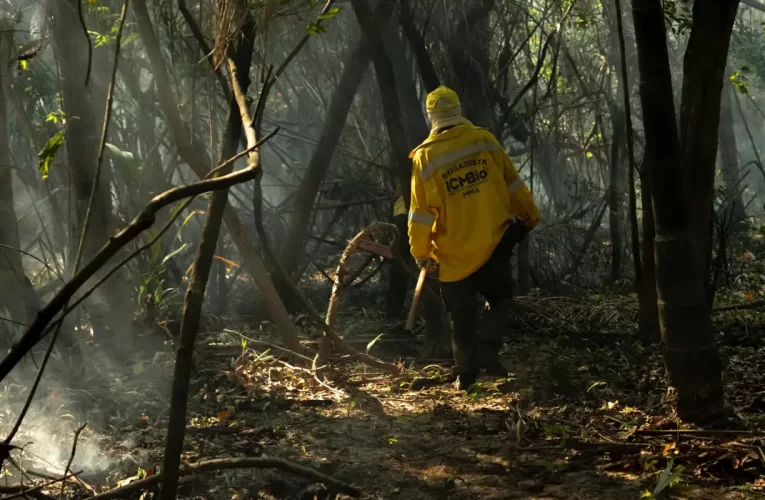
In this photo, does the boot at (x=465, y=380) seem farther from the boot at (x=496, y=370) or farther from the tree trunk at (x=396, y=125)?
the tree trunk at (x=396, y=125)

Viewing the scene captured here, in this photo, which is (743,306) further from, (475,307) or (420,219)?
(420,219)

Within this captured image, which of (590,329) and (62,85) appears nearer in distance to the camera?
(62,85)

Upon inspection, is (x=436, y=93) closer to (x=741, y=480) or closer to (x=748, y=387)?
(x=748, y=387)

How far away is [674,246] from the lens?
12.2ft

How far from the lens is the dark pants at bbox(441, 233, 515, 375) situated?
515cm

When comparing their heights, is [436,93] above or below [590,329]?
above

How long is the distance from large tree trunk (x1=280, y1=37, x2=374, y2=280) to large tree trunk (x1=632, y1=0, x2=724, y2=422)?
4.20 meters

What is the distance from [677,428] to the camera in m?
3.71

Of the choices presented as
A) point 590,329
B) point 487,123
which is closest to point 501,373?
point 590,329

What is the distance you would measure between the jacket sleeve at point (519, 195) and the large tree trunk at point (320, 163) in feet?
9.55

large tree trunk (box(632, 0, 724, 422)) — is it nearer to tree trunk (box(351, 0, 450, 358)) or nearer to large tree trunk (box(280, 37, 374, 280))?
tree trunk (box(351, 0, 450, 358))

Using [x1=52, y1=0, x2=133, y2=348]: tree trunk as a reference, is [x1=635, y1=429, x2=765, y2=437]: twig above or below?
below

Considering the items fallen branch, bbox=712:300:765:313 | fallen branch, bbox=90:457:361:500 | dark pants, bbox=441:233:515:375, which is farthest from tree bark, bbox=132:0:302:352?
fallen branch, bbox=712:300:765:313

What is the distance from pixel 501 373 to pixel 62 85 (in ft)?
11.8
